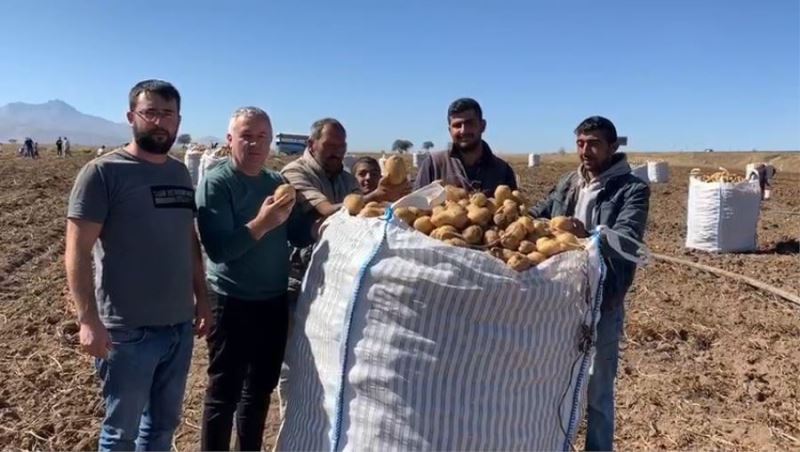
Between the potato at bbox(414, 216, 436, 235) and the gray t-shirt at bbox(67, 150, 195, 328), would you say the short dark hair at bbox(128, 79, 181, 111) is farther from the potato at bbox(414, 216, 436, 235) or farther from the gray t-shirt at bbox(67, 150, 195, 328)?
the potato at bbox(414, 216, 436, 235)

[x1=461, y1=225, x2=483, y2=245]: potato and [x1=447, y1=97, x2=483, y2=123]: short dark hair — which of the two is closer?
[x1=461, y1=225, x2=483, y2=245]: potato

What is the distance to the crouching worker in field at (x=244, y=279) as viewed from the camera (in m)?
2.48

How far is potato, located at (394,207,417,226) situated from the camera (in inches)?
87.5

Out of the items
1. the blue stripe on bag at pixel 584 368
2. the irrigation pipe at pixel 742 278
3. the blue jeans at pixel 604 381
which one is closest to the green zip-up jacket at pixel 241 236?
the blue stripe on bag at pixel 584 368

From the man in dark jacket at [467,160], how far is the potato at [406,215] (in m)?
0.79

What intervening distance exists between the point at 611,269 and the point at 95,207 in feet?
6.59

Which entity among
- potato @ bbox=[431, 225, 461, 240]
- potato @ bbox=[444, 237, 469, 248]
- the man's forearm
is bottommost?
the man's forearm

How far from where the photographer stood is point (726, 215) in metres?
8.77

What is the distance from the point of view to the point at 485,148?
3.13 m

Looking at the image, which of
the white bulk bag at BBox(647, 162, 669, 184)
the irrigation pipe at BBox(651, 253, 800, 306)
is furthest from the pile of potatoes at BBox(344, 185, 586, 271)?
the white bulk bag at BBox(647, 162, 669, 184)

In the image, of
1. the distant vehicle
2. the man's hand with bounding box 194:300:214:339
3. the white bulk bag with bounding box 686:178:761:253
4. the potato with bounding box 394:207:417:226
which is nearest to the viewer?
the potato with bounding box 394:207:417:226

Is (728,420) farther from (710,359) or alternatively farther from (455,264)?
(455,264)

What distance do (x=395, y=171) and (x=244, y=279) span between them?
758 mm

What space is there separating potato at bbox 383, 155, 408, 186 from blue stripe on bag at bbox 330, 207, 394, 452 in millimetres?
613
